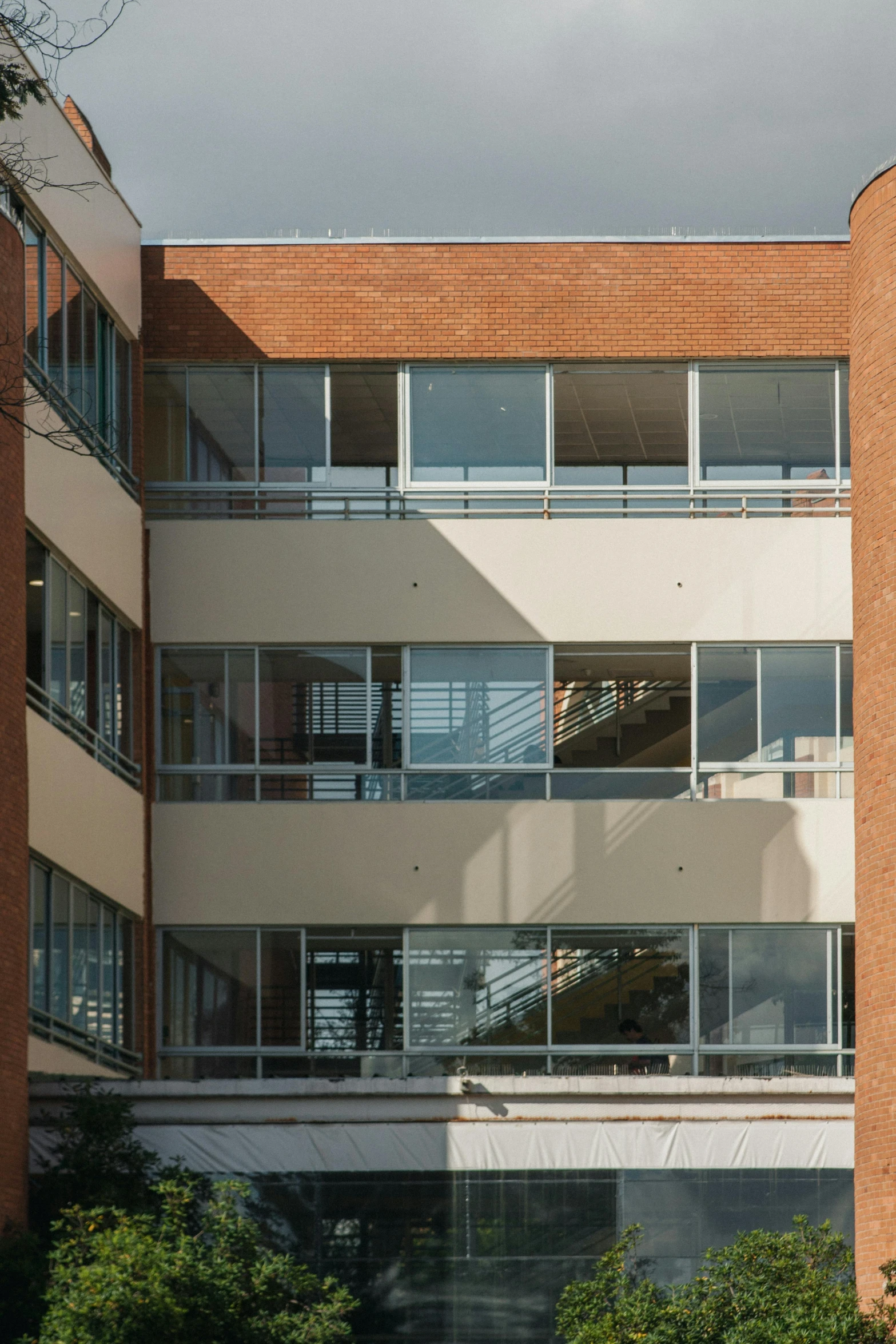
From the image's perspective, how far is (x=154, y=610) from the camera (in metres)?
22.8

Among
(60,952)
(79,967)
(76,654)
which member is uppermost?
(76,654)

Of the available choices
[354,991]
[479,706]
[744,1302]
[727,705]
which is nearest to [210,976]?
[354,991]

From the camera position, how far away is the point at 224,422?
23625 mm

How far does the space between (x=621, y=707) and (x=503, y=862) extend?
2419mm

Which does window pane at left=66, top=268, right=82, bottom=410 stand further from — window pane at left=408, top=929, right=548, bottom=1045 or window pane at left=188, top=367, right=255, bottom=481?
window pane at left=408, top=929, right=548, bottom=1045

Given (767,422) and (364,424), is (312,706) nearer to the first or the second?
(364,424)

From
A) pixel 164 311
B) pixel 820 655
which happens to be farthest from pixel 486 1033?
pixel 164 311

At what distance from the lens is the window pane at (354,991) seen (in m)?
22.1

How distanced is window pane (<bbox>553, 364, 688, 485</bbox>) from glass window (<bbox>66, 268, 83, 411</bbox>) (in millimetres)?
6186

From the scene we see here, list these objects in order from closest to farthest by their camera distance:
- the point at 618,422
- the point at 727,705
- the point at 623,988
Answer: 1. the point at 623,988
2. the point at 727,705
3. the point at 618,422

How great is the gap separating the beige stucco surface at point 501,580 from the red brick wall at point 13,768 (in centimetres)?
539

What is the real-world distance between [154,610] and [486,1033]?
6.49 metres

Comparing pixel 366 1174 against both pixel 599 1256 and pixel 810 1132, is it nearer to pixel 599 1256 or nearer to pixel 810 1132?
pixel 599 1256

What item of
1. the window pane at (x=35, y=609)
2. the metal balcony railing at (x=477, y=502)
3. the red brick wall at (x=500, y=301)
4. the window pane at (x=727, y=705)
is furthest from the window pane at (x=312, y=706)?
the window pane at (x=35, y=609)
